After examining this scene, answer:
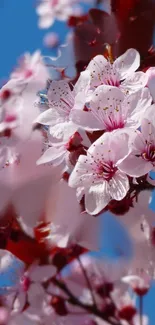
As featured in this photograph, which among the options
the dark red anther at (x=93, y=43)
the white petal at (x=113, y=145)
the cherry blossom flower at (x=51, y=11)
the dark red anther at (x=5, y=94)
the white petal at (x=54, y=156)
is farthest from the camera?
the cherry blossom flower at (x=51, y=11)

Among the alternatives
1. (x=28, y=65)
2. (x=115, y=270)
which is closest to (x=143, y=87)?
(x=115, y=270)

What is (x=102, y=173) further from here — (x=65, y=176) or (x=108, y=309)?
(x=108, y=309)

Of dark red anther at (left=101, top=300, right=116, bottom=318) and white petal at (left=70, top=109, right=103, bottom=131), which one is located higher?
white petal at (left=70, top=109, right=103, bottom=131)

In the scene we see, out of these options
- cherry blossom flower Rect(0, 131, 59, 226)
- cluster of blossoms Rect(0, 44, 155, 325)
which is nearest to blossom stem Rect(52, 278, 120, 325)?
cluster of blossoms Rect(0, 44, 155, 325)

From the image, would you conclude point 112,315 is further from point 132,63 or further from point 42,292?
point 132,63

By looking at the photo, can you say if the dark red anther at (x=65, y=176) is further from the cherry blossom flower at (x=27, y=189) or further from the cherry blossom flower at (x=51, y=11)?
the cherry blossom flower at (x=51, y=11)

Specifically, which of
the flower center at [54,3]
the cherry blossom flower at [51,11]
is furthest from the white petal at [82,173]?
the flower center at [54,3]

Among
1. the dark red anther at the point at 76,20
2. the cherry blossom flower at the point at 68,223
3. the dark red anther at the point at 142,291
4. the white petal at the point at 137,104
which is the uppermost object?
the dark red anther at the point at 76,20

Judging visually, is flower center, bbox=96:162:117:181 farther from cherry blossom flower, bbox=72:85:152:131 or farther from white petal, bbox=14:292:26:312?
white petal, bbox=14:292:26:312
